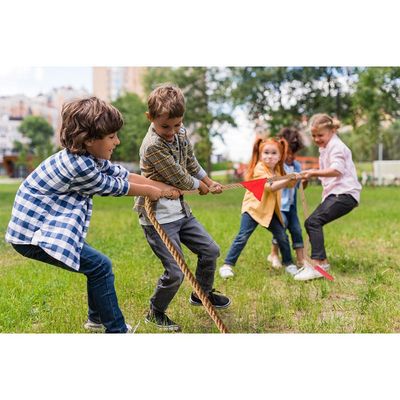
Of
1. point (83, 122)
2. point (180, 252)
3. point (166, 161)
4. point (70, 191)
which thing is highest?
point (83, 122)

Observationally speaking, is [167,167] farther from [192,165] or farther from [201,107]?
[201,107]

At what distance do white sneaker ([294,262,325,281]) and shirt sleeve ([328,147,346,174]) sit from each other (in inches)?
28.2

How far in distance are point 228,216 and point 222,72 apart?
9532mm

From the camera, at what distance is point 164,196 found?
2.50 meters

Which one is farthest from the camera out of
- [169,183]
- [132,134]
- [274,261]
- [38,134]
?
[38,134]

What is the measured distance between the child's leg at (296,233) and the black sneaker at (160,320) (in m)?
1.63

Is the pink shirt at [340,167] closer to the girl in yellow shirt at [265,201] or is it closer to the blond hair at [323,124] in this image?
the blond hair at [323,124]

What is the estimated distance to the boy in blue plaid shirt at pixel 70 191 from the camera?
2.22m

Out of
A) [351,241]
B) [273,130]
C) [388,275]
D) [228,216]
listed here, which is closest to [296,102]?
[273,130]

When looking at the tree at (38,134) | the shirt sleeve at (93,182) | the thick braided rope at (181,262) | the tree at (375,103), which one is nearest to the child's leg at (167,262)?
the thick braided rope at (181,262)

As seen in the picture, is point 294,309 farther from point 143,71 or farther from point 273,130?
point 143,71

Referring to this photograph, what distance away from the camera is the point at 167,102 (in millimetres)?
2426

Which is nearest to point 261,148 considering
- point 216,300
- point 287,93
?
point 216,300

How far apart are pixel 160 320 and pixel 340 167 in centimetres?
184
